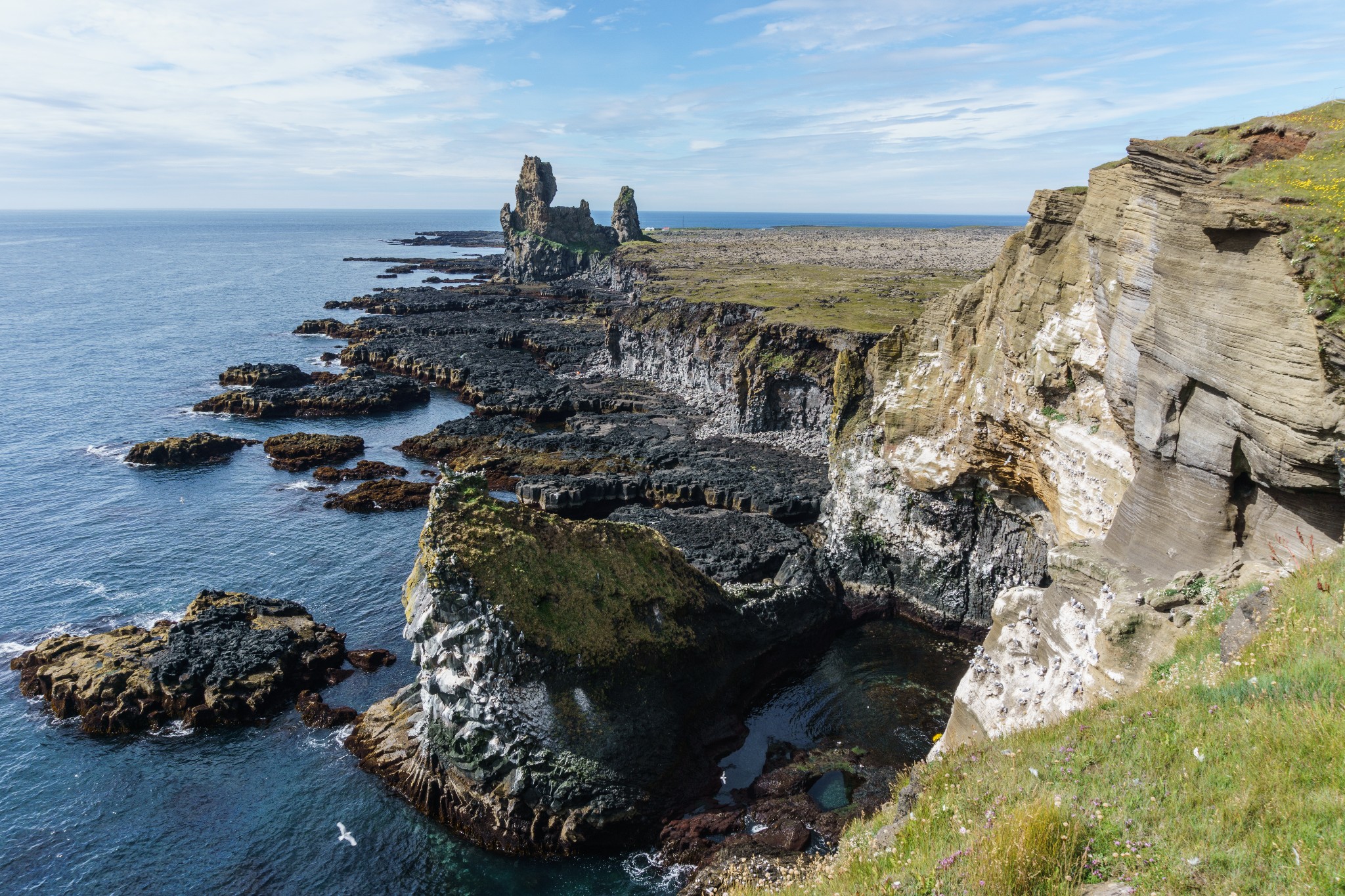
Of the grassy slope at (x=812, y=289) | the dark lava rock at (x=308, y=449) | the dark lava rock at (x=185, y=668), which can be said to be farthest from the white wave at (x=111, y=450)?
the grassy slope at (x=812, y=289)

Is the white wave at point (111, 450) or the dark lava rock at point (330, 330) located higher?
the dark lava rock at point (330, 330)

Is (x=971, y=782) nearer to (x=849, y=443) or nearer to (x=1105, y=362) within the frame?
(x=1105, y=362)

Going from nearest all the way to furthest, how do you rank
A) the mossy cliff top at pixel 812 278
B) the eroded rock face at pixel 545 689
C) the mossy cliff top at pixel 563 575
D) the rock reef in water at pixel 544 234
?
the eroded rock face at pixel 545 689 < the mossy cliff top at pixel 563 575 < the mossy cliff top at pixel 812 278 < the rock reef in water at pixel 544 234

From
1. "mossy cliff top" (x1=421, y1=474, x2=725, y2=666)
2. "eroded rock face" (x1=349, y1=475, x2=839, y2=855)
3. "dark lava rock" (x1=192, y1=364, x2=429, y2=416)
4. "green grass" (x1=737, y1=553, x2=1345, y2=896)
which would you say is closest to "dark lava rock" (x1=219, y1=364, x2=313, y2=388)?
"dark lava rock" (x1=192, y1=364, x2=429, y2=416)

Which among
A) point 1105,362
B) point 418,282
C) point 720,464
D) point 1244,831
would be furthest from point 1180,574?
point 418,282

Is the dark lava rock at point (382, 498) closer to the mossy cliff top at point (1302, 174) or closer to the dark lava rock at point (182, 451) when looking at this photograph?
the dark lava rock at point (182, 451)

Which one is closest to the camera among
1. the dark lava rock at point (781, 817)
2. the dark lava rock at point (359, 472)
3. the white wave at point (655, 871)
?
the white wave at point (655, 871)

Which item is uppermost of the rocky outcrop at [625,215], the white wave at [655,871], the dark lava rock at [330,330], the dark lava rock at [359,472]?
the rocky outcrop at [625,215]

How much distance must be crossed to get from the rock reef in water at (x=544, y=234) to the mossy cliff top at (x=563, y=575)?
483 ft

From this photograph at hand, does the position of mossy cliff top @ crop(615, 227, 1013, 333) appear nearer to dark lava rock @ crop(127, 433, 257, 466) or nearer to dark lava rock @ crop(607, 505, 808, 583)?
dark lava rock @ crop(607, 505, 808, 583)

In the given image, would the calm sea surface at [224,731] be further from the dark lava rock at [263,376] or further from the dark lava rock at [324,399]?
the dark lava rock at [263,376]

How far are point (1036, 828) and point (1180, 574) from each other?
12.3m

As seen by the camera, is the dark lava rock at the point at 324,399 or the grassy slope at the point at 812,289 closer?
the dark lava rock at the point at 324,399

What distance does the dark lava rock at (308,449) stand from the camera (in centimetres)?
6209
